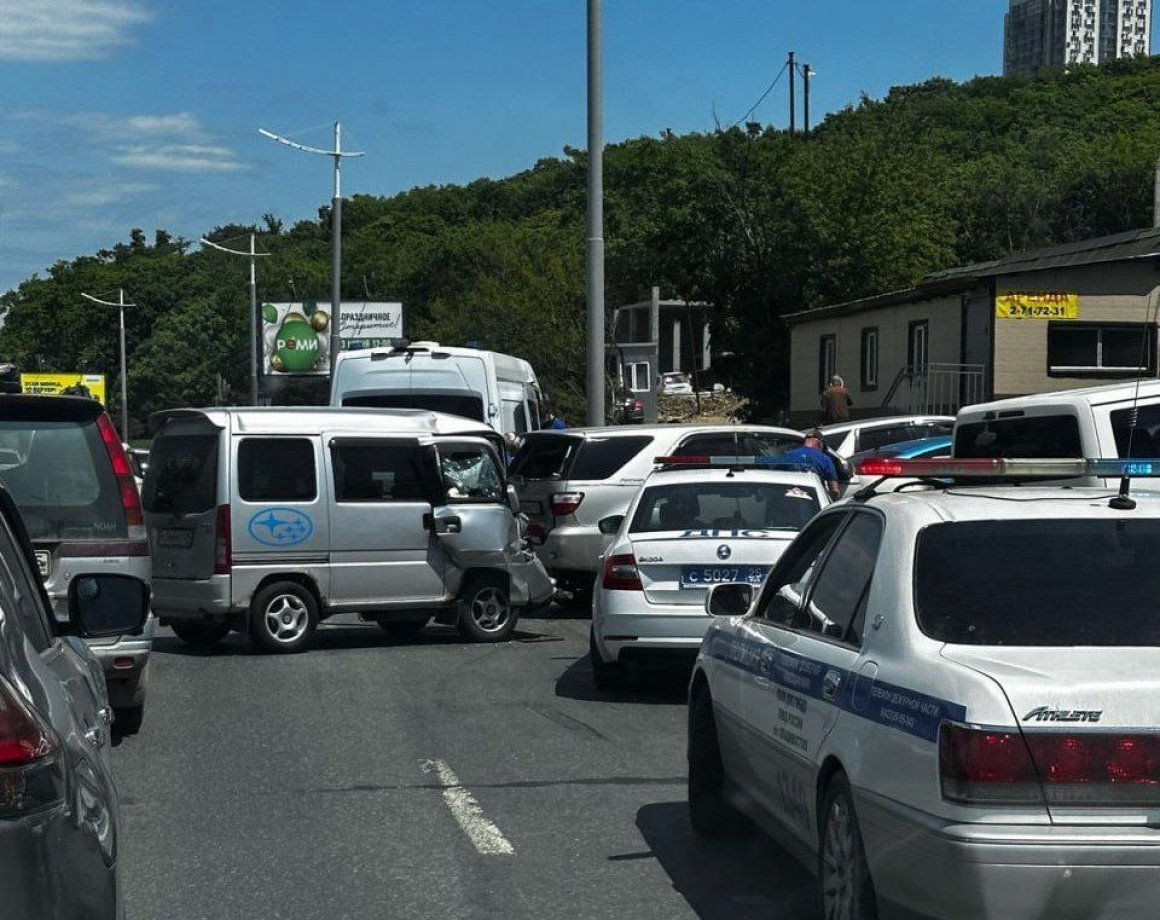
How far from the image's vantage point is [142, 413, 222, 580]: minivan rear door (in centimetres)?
1470

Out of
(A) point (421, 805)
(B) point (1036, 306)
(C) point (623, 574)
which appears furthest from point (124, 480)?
(B) point (1036, 306)

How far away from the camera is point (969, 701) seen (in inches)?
185

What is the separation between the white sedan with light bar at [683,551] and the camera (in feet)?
39.0

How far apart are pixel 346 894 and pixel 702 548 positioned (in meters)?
5.66

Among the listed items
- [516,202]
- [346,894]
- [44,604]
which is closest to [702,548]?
[346,894]

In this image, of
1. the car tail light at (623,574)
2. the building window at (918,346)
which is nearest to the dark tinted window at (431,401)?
the car tail light at (623,574)

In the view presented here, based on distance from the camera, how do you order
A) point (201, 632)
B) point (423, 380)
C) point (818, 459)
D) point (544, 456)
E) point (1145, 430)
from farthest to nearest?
point (423, 380)
point (544, 456)
point (818, 459)
point (201, 632)
point (1145, 430)

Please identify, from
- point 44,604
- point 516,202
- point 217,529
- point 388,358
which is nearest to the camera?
point 44,604

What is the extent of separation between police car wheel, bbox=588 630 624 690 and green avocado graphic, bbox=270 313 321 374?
187 feet

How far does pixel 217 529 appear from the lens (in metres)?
14.6

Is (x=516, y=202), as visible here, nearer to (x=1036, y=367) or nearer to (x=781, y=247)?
(x=781, y=247)

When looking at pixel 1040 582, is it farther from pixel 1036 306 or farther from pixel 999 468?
pixel 1036 306

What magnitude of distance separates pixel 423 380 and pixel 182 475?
8.16m

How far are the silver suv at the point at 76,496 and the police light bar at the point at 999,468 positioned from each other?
15.8 ft
